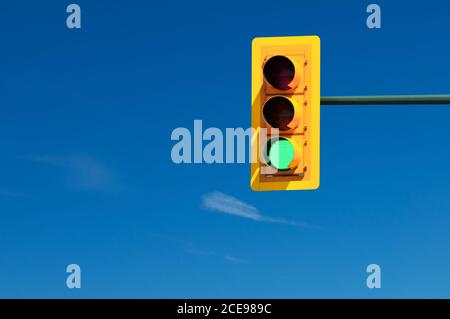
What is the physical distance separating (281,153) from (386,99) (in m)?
1.26

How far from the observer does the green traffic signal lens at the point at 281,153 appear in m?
8.09

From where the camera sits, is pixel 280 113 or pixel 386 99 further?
pixel 386 99

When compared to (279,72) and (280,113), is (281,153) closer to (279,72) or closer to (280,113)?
(280,113)

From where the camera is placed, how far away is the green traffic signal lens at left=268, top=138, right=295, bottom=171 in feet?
26.5

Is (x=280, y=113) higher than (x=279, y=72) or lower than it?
lower

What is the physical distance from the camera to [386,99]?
839 cm

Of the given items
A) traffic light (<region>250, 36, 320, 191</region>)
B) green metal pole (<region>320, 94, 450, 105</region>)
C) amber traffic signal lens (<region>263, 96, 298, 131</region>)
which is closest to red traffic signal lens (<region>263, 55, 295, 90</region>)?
traffic light (<region>250, 36, 320, 191</region>)

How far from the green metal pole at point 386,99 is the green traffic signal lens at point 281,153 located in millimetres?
628

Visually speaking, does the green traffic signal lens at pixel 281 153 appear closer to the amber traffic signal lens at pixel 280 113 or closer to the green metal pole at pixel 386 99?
the amber traffic signal lens at pixel 280 113

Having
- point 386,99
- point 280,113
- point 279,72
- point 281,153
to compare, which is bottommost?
point 281,153

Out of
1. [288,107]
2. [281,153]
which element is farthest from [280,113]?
[281,153]

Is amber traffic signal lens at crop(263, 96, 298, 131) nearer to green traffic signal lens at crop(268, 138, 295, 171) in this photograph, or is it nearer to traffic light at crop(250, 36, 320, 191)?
traffic light at crop(250, 36, 320, 191)

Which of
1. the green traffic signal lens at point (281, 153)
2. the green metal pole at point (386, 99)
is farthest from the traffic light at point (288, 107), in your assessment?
the green metal pole at point (386, 99)
